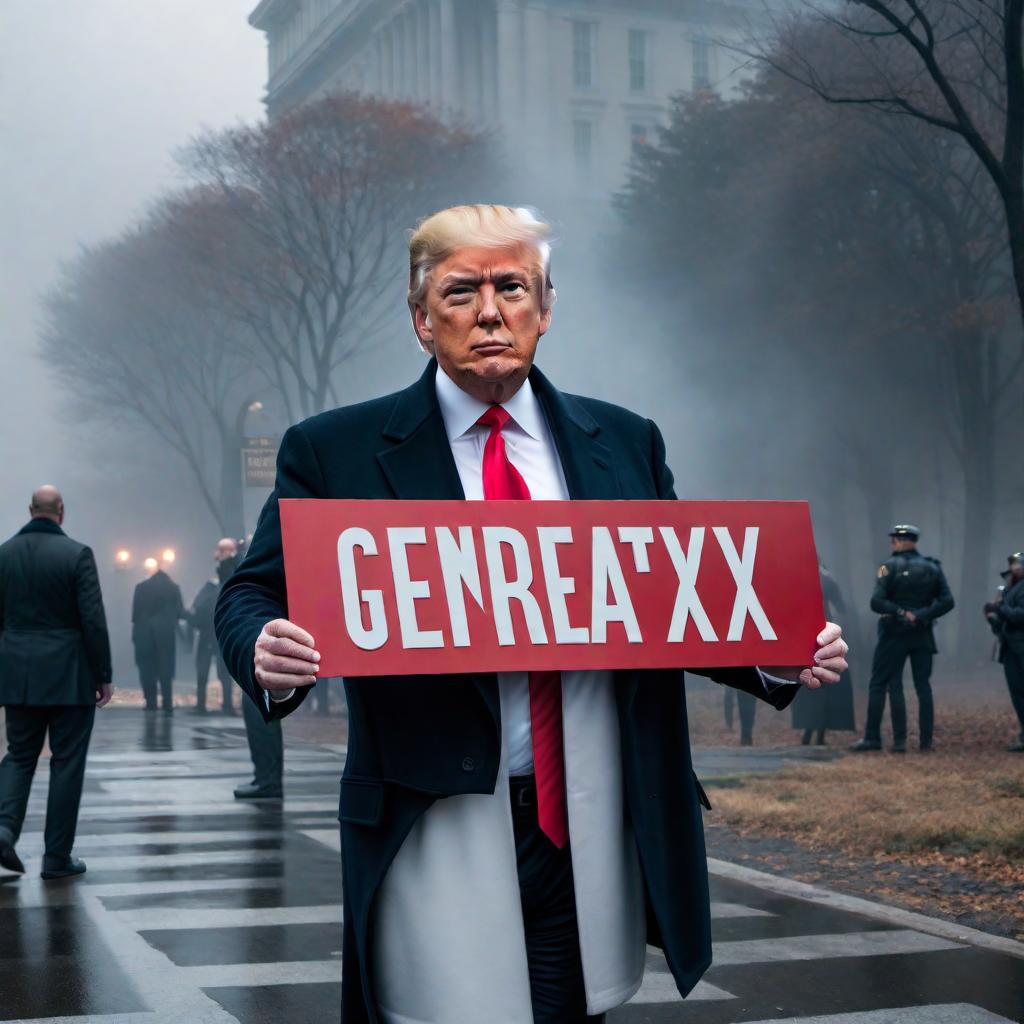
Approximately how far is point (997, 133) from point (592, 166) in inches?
1139

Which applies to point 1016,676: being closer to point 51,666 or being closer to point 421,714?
point 51,666

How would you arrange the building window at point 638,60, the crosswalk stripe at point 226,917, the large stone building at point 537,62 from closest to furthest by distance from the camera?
1. the crosswalk stripe at point 226,917
2. the large stone building at point 537,62
3. the building window at point 638,60

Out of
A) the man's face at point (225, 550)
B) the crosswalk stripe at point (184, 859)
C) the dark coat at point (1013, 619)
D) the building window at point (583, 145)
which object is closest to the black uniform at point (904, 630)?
the dark coat at point (1013, 619)

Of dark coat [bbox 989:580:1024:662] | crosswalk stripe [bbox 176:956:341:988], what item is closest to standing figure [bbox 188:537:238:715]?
dark coat [bbox 989:580:1024:662]

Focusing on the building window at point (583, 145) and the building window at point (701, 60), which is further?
the building window at point (583, 145)

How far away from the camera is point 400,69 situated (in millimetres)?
59688

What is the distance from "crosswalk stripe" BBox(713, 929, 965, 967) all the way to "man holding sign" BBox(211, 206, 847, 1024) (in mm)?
3399

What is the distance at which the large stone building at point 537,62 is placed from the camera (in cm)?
5200

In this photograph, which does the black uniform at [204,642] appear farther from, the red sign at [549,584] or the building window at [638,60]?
the building window at [638,60]

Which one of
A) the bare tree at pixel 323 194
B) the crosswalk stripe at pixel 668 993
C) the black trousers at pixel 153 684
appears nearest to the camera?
the crosswalk stripe at pixel 668 993

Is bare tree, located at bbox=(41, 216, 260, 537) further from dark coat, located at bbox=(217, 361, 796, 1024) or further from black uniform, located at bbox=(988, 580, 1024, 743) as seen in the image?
dark coat, located at bbox=(217, 361, 796, 1024)

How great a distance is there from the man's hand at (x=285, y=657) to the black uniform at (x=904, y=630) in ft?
38.4

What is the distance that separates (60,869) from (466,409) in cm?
596

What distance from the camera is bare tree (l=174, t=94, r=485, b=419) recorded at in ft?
92.4
